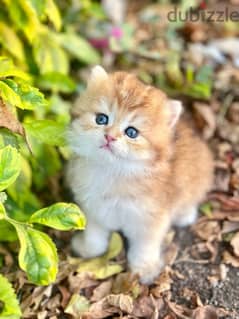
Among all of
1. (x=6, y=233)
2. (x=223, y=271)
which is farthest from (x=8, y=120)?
(x=223, y=271)

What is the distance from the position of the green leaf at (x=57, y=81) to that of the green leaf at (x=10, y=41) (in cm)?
18

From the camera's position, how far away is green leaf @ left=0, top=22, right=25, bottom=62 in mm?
3363

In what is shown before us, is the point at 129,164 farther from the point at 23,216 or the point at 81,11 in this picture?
the point at 81,11

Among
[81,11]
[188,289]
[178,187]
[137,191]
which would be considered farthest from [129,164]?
[81,11]

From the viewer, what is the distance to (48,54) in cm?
352

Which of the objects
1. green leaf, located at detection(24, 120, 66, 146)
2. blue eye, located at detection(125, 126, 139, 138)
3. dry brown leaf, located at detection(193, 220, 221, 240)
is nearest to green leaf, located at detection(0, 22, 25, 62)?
green leaf, located at detection(24, 120, 66, 146)

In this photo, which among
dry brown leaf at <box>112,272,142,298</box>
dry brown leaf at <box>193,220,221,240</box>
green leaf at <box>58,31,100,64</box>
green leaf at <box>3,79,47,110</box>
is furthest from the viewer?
green leaf at <box>58,31,100,64</box>

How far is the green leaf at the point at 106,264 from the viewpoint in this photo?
3.07 metres

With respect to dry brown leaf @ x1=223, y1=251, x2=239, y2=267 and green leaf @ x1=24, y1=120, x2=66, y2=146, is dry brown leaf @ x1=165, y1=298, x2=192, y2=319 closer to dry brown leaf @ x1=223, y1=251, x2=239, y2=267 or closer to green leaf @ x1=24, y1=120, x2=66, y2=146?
dry brown leaf @ x1=223, y1=251, x2=239, y2=267

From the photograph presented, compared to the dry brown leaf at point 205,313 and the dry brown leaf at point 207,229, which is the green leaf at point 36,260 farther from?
the dry brown leaf at point 207,229

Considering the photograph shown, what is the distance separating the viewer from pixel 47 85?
11.2ft

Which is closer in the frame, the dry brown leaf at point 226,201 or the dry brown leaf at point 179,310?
the dry brown leaf at point 179,310

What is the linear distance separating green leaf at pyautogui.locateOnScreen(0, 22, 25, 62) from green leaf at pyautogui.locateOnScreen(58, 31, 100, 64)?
1.10 ft

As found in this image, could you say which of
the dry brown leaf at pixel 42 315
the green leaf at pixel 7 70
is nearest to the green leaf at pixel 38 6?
the green leaf at pixel 7 70
